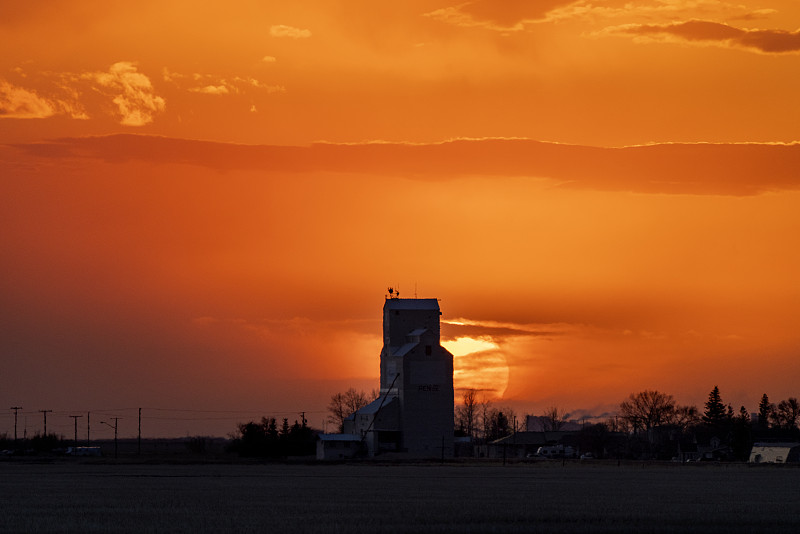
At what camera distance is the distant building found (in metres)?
139

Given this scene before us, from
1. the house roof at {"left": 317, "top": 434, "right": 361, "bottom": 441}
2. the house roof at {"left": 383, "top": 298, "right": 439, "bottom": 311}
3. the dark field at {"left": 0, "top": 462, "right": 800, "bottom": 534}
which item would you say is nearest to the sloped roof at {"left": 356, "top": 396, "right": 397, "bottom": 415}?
the house roof at {"left": 317, "top": 434, "right": 361, "bottom": 441}

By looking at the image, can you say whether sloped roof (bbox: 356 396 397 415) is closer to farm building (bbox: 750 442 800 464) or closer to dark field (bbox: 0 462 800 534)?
farm building (bbox: 750 442 800 464)

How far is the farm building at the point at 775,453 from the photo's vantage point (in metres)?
155

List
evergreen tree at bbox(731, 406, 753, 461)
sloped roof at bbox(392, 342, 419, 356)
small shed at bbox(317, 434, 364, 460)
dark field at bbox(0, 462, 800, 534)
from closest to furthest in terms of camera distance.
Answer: dark field at bbox(0, 462, 800, 534)
small shed at bbox(317, 434, 364, 460)
sloped roof at bbox(392, 342, 419, 356)
evergreen tree at bbox(731, 406, 753, 461)

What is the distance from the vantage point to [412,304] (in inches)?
5714

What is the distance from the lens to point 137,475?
284 ft

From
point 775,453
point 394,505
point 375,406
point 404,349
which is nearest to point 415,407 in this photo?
point 375,406

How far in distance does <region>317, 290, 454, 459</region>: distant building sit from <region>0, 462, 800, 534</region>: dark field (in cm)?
6004

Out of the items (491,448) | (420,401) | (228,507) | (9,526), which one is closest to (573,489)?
(228,507)

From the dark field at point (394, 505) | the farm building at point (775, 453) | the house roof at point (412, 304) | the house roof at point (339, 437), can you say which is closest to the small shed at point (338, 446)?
the house roof at point (339, 437)

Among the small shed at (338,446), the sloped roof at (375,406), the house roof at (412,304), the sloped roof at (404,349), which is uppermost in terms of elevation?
the house roof at (412,304)

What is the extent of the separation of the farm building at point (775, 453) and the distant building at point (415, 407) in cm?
4470

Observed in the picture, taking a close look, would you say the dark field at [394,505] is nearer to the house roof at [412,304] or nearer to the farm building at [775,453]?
the house roof at [412,304]

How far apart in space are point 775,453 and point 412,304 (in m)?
52.2
